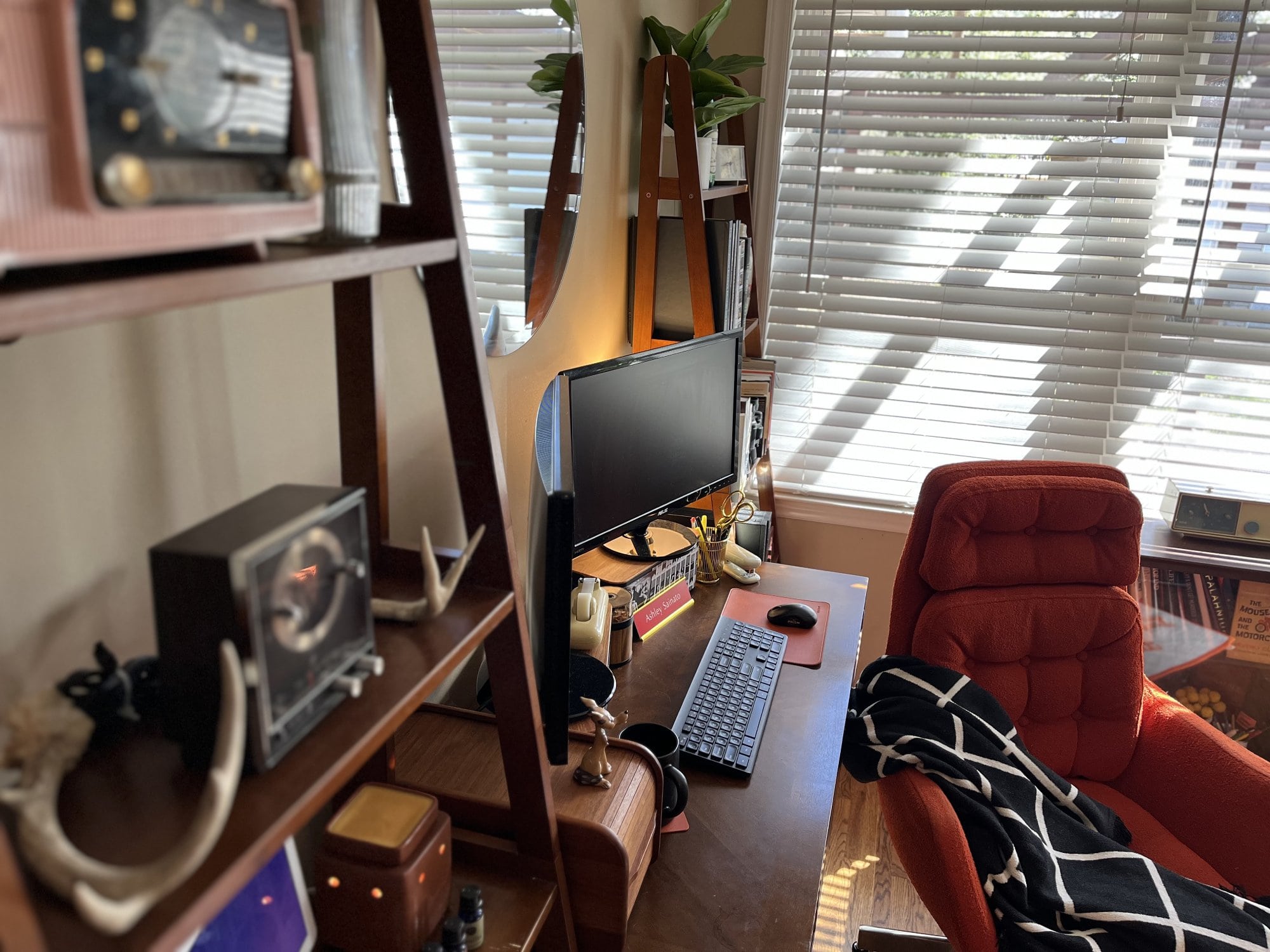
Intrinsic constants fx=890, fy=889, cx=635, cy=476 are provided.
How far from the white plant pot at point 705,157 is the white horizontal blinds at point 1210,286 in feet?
3.84

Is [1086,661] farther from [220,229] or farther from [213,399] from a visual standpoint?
[220,229]

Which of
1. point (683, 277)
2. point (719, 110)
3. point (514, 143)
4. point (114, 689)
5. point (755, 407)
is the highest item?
point (719, 110)

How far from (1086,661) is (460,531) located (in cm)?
127

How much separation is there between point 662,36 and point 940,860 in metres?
1.71

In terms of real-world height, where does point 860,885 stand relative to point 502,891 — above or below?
below

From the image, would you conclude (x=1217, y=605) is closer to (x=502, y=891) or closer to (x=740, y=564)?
(x=740, y=564)

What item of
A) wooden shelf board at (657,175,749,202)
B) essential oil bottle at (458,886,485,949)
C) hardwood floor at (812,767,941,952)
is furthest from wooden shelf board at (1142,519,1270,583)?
essential oil bottle at (458,886,485,949)

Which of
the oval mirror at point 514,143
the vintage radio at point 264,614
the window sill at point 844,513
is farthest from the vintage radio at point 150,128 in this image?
the window sill at point 844,513

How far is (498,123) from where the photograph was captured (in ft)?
4.48

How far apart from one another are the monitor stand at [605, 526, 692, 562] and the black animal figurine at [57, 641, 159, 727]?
1.16m

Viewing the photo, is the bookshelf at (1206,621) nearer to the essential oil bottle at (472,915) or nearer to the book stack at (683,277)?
the book stack at (683,277)

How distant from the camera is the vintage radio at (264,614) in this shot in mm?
532

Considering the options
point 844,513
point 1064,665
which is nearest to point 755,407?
point 844,513

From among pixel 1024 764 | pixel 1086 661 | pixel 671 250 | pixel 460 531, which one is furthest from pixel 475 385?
pixel 1086 661
